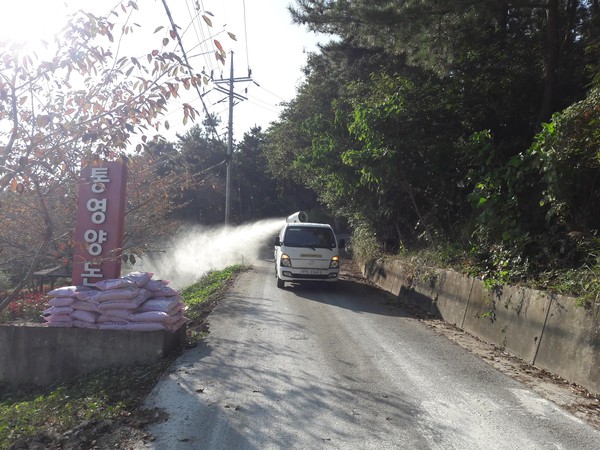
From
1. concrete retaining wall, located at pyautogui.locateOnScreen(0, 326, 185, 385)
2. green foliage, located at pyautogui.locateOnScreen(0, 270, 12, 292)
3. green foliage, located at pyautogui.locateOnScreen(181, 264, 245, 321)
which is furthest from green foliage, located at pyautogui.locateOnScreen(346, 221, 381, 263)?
concrete retaining wall, located at pyautogui.locateOnScreen(0, 326, 185, 385)

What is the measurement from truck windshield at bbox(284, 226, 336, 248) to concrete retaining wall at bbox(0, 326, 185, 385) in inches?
311

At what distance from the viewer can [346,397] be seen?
5402 mm

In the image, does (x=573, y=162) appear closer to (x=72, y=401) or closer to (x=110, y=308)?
(x=110, y=308)

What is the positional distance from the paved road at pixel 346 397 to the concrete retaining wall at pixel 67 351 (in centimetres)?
54

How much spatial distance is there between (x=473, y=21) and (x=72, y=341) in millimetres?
10328

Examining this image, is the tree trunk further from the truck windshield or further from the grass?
the grass

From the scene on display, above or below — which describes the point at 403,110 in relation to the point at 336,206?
above

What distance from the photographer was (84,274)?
305 inches

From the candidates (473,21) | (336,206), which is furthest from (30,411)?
(336,206)

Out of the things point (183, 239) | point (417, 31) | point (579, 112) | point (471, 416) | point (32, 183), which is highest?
point (417, 31)

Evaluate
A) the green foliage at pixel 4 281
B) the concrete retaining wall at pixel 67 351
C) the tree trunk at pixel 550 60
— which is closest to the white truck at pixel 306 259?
the tree trunk at pixel 550 60

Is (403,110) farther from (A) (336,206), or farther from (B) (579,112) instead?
(A) (336,206)

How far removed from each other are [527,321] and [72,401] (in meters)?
6.12

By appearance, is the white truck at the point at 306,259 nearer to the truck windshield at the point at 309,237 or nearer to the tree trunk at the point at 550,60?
the truck windshield at the point at 309,237
